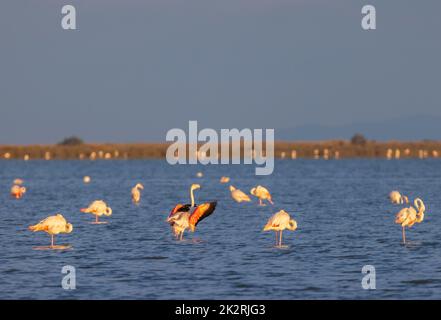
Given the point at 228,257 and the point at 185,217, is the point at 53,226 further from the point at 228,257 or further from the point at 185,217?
the point at 228,257

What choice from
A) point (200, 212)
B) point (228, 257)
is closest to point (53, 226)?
point (200, 212)

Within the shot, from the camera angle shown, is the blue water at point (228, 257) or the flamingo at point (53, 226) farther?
the flamingo at point (53, 226)

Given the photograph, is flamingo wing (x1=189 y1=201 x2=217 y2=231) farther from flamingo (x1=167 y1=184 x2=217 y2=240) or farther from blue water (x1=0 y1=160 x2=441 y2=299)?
blue water (x1=0 y1=160 x2=441 y2=299)

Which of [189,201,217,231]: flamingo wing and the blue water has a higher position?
[189,201,217,231]: flamingo wing

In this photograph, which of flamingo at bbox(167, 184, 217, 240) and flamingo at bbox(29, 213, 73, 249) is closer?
flamingo at bbox(29, 213, 73, 249)

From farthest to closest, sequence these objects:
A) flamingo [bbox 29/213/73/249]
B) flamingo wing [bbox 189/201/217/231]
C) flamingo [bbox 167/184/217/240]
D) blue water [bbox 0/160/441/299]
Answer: flamingo wing [bbox 189/201/217/231] < flamingo [bbox 167/184/217/240] < flamingo [bbox 29/213/73/249] < blue water [bbox 0/160/441/299]

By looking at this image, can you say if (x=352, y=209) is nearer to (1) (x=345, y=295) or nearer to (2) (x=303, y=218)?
(2) (x=303, y=218)

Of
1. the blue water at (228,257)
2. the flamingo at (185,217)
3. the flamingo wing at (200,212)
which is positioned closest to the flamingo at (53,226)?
the blue water at (228,257)

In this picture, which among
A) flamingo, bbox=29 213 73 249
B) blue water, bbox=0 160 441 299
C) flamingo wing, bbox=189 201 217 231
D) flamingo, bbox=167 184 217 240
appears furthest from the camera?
flamingo wing, bbox=189 201 217 231

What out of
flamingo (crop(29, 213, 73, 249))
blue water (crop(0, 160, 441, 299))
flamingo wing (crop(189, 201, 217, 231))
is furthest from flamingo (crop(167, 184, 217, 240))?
flamingo (crop(29, 213, 73, 249))

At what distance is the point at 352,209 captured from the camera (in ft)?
154

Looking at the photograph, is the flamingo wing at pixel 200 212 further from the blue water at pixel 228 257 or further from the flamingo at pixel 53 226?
the flamingo at pixel 53 226
